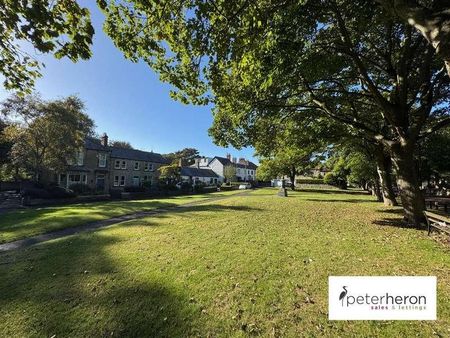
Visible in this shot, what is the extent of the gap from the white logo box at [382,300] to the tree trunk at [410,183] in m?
Answer: 7.37

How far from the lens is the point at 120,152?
44.6 metres

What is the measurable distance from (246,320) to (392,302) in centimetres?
240

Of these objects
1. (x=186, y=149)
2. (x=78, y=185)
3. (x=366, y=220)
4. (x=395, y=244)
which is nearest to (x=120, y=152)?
→ (x=78, y=185)

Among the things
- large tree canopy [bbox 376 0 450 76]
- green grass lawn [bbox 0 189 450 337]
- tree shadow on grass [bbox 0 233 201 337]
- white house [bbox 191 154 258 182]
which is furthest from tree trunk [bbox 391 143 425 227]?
white house [bbox 191 154 258 182]

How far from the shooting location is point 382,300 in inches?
163

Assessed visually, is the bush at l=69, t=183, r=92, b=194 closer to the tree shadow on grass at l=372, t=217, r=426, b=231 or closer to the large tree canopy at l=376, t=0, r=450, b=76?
the tree shadow on grass at l=372, t=217, r=426, b=231

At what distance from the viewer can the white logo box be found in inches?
157

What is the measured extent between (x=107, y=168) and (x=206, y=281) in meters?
39.4

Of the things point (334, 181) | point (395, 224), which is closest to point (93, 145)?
point (395, 224)

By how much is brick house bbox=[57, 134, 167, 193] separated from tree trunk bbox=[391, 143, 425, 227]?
3330cm

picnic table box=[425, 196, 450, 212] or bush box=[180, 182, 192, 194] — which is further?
bush box=[180, 182, 192, 194]

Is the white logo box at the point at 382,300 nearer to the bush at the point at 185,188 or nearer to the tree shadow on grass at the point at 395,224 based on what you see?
the tree shadow on grass at the point at 395,224

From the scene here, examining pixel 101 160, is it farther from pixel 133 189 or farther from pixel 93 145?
pixel 133 189

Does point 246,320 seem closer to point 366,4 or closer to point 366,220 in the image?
point 366,4
